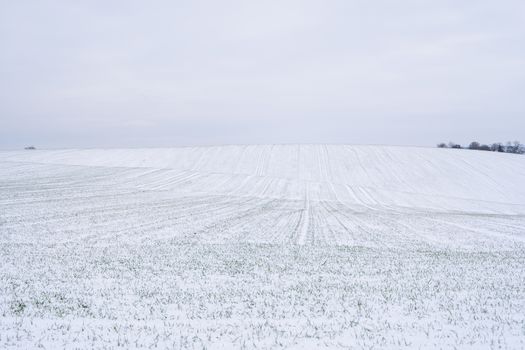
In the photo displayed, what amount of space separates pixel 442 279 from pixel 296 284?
5080 mm

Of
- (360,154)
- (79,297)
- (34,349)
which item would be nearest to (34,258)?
(79,297)

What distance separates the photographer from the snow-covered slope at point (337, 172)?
48.8 meters

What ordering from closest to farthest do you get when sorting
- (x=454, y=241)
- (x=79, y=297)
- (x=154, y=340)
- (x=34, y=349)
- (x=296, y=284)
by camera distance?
(x=34, y=349) → (x=154, y=340) → (x=79, y=297) → (x=296, y=284) → (x=454, y=241)

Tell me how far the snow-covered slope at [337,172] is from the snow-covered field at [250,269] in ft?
4.14

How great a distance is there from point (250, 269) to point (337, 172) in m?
48.9

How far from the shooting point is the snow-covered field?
9.02m

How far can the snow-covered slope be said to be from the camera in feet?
160

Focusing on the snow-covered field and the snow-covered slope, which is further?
the snow-covered slope

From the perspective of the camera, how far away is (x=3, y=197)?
3466 cm

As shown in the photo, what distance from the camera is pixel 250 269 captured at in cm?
1541

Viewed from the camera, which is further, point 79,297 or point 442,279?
point 442,279

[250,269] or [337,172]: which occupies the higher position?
[337,172]

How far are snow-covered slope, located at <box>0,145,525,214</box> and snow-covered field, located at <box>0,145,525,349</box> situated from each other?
126cm

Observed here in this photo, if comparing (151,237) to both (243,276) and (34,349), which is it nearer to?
(243,276)
